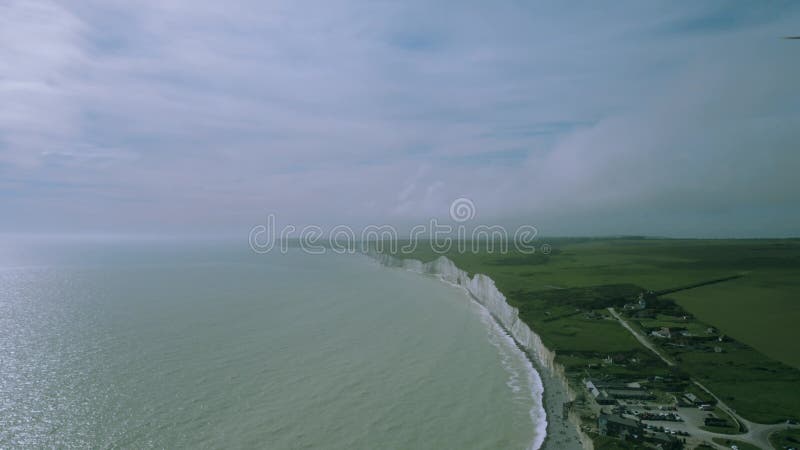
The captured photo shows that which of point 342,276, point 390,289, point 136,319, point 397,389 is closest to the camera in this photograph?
point 397,389

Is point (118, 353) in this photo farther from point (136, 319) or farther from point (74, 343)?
point (136, 319)

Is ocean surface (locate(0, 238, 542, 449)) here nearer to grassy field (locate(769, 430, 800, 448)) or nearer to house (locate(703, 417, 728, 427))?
house (locate(703, 417, 728, 427))

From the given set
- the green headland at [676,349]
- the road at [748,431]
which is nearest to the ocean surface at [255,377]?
the green headland at [676,349]

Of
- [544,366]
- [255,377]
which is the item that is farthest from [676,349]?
[255,377]

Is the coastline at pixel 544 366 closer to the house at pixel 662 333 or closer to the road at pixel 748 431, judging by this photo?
the road at pixel 748 431

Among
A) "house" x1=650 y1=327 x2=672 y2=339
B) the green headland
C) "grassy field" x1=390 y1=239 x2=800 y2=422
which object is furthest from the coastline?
"house" x1=650 y1=327 x2=672 y2=339

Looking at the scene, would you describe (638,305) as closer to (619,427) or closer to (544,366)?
(544,366)

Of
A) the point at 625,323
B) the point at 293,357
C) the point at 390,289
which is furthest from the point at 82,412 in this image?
the point at 390,289
